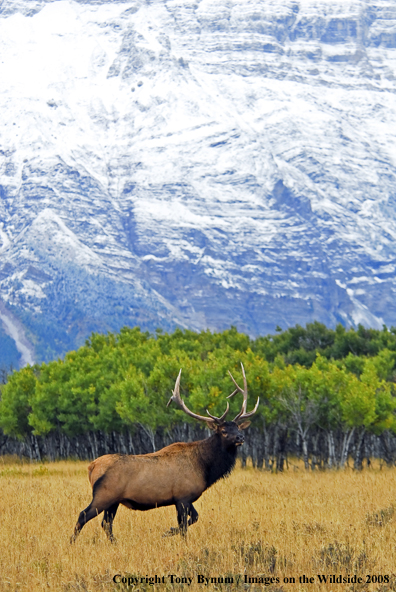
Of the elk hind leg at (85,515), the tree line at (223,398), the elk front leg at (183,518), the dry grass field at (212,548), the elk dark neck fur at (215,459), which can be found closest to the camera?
the dry grass field at (212,548)

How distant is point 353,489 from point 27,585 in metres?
14.2

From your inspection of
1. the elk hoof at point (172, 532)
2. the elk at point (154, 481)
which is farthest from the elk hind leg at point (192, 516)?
the elk hoof at point (172, 532)

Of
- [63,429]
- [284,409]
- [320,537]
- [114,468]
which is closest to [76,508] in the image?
[114,468]

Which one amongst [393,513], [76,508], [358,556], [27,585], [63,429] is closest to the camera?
[27,585]

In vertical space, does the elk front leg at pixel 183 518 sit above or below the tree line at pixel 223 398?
above

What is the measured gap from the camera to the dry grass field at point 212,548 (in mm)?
10133

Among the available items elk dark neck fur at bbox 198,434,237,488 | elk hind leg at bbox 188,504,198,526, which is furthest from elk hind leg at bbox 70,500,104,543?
elk dark neck fur at bbox 198,434,237,488

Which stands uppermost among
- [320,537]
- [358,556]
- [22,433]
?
[358,556]

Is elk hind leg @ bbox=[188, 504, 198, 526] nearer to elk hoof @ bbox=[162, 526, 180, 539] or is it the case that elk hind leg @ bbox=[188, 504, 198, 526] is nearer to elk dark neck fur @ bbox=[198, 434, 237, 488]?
elk hoof @ bbox=[162, 526, 180, 539]

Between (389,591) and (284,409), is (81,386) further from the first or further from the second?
(389,591)

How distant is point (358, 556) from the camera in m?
11.0

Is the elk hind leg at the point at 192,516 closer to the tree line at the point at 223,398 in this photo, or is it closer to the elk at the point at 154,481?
the elk at the point at 154,481

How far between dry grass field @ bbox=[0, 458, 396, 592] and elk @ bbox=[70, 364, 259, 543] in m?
0.42

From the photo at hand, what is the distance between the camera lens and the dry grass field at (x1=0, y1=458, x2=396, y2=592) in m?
10.1
